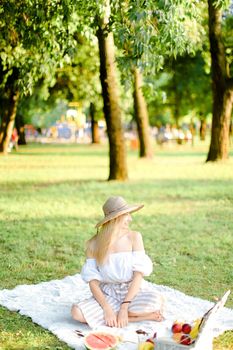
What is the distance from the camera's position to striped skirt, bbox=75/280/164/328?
5277 mm

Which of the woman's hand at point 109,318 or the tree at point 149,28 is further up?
the tree at point 149,28

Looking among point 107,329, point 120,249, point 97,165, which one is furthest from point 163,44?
point 97,165

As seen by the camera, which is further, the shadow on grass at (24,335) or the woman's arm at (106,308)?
the woman's arm at (106,308)

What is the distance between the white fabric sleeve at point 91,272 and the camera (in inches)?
211

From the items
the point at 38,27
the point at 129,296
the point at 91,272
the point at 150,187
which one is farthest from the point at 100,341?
the point at 150,187

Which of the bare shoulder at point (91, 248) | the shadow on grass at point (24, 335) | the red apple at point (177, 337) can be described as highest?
the bare shoulder at point (91, 248)

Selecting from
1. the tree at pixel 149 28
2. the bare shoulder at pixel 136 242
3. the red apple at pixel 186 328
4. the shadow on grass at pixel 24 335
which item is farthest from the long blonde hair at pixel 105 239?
the tree at pixel 149 28

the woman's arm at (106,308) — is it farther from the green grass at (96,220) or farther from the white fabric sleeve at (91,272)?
the green grass at (96,220)

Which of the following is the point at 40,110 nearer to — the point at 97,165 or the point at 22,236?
the point at 97,165

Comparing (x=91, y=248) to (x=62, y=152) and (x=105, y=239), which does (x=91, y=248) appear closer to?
(x=105, y=239)

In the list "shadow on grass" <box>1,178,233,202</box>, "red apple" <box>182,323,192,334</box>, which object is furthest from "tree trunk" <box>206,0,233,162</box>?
"red apple" <box>182,323,192,334</box>

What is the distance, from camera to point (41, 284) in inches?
259

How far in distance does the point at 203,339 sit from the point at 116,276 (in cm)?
121

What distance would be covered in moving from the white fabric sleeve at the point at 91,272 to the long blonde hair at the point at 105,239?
0.06 metres
